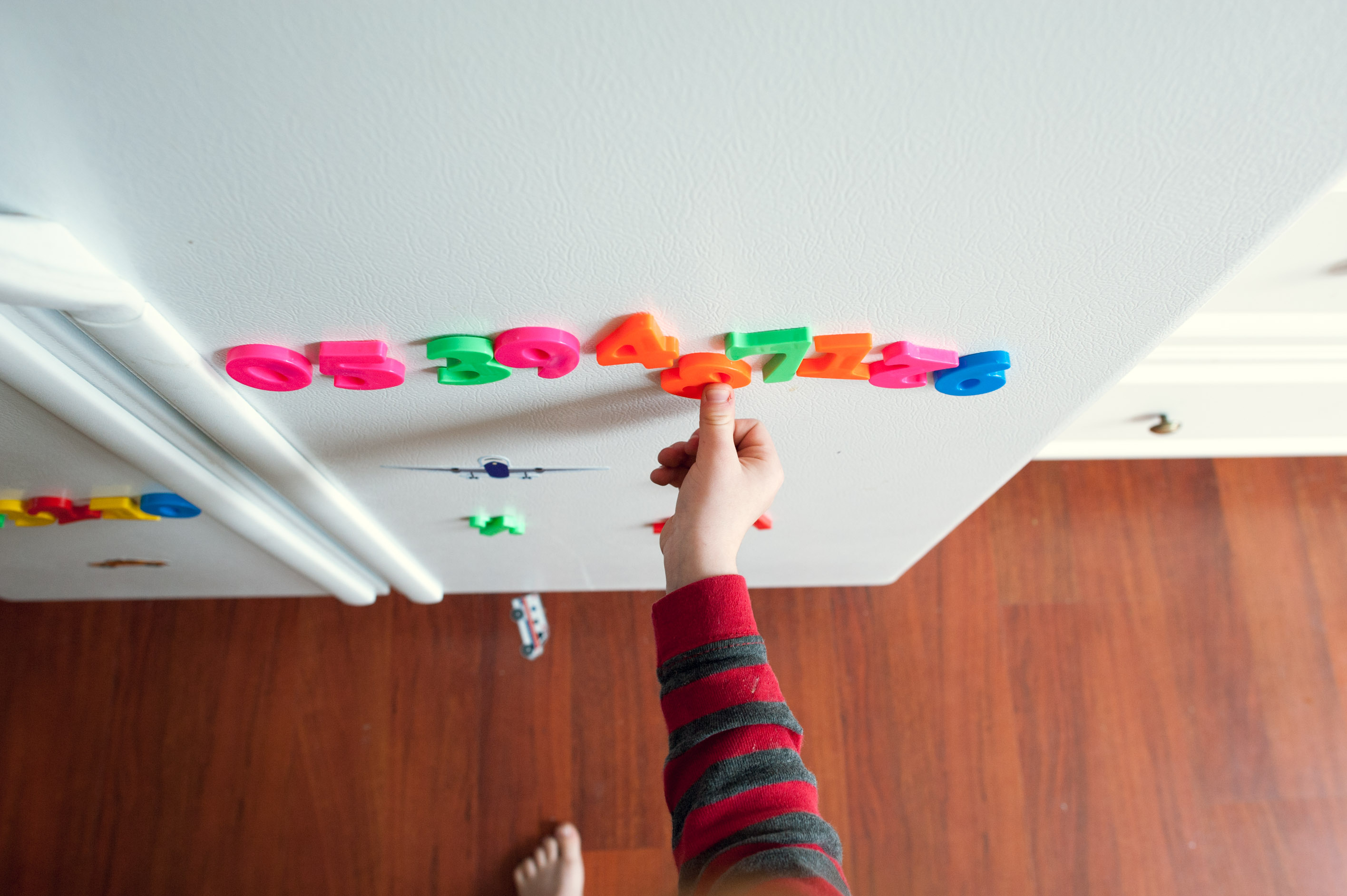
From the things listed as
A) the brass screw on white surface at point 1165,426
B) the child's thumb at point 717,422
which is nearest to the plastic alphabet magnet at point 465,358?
the child's thumb at point 717,422

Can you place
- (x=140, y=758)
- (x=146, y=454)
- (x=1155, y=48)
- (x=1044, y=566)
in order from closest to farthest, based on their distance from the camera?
(x=1155, y=48) < (x=146, y=454) < (x=140, y=758) < (x=1044, y=566)

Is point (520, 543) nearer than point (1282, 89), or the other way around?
point (1282, 89)

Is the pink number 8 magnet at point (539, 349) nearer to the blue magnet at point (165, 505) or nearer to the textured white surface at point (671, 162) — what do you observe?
the textured white surface at point (671, 162)

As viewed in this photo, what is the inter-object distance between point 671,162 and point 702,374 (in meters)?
0.15

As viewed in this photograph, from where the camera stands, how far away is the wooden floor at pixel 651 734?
991 millimetres

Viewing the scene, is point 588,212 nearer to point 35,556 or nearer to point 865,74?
point 865,74

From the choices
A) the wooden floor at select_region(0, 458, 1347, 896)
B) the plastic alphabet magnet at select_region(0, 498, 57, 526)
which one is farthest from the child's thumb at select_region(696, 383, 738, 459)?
the wooden floor at select_region(0, 458, 1347, 896)

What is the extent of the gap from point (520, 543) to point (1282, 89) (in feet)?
2.31

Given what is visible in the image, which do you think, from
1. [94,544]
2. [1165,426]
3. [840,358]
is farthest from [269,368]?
[1165,426]

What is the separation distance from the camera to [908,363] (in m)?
0.43

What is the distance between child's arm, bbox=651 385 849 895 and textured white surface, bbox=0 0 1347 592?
100 mm

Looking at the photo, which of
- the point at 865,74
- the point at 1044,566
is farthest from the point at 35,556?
the point at 1044,566

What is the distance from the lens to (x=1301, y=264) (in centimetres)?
69

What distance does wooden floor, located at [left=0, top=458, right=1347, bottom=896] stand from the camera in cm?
99
